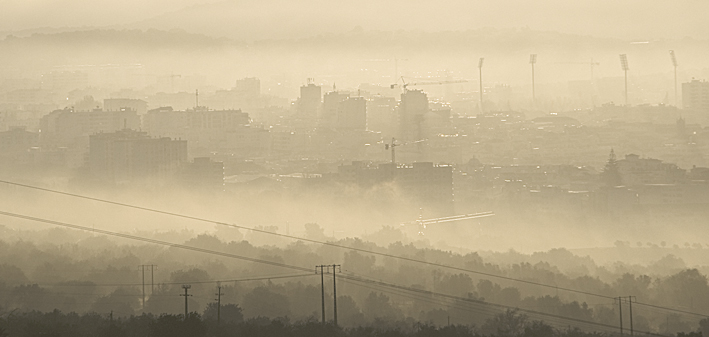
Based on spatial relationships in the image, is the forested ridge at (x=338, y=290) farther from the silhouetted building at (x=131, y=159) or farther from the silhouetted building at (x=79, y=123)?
the silhouetted building at (x=79, y=123)

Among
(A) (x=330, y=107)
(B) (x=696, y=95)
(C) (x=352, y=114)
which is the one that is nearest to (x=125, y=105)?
(A) (x=330, y=107)

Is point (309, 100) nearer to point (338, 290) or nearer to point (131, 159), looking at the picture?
point (131, 159)

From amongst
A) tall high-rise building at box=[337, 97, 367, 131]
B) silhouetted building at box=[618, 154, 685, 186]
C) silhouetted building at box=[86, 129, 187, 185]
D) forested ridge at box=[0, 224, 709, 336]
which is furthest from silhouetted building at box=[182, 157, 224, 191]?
silhouetted building at box=[618, 154, 685, 186]

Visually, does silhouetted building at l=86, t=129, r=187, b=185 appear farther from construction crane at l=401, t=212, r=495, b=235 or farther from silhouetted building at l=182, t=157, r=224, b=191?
construction crane at l=401, t=212, r=495, b=235

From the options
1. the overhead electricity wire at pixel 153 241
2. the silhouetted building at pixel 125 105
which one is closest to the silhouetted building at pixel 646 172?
the overhead electricity wire at pixel 153 241

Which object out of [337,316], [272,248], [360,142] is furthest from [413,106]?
[337,316]

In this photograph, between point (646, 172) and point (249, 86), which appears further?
point (249, 86)
